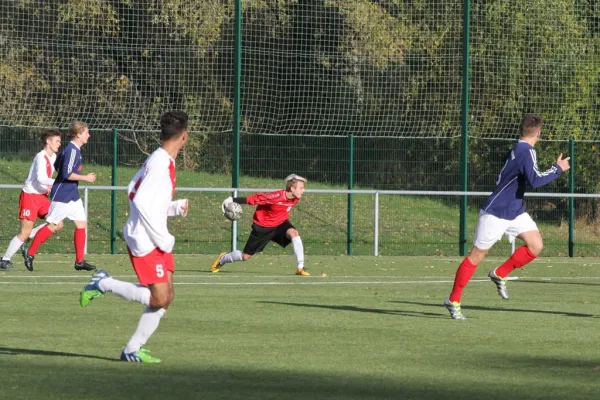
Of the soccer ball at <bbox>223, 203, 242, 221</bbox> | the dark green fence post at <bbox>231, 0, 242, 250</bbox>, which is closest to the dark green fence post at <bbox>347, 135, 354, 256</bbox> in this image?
the dark green fence post at <bbox>231, 0, 242, 250</bbox>

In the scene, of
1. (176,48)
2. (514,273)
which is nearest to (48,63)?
(176,48)

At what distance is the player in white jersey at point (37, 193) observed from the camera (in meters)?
17.5

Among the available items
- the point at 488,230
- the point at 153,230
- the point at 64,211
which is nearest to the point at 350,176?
the point at 64,211

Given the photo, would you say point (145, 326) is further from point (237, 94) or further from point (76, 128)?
point (237, 94)

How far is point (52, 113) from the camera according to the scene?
25.9m

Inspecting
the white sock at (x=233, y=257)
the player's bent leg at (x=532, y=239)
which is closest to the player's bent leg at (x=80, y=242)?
the white sock at (x=233, y=257)

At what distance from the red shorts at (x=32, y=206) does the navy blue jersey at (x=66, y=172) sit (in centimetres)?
116

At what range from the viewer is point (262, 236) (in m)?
17.6

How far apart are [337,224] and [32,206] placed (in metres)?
8.28

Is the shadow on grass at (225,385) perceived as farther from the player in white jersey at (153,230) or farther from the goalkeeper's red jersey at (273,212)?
the goalkeeper's red jersey at (273,212)

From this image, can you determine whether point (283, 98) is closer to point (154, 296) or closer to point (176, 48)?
point (176, 48)

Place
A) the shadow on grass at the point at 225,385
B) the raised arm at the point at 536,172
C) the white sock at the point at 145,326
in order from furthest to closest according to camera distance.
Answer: the raised arm at the point at 536,172, the white sock at the point at 145,326, the shadow on grass at the point at 225,385

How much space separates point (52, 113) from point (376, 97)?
691 centimetres

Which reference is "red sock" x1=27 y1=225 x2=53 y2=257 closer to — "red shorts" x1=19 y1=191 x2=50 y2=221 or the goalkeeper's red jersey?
"red shorts" x1=19 y1=191 x2=50 y2=221
